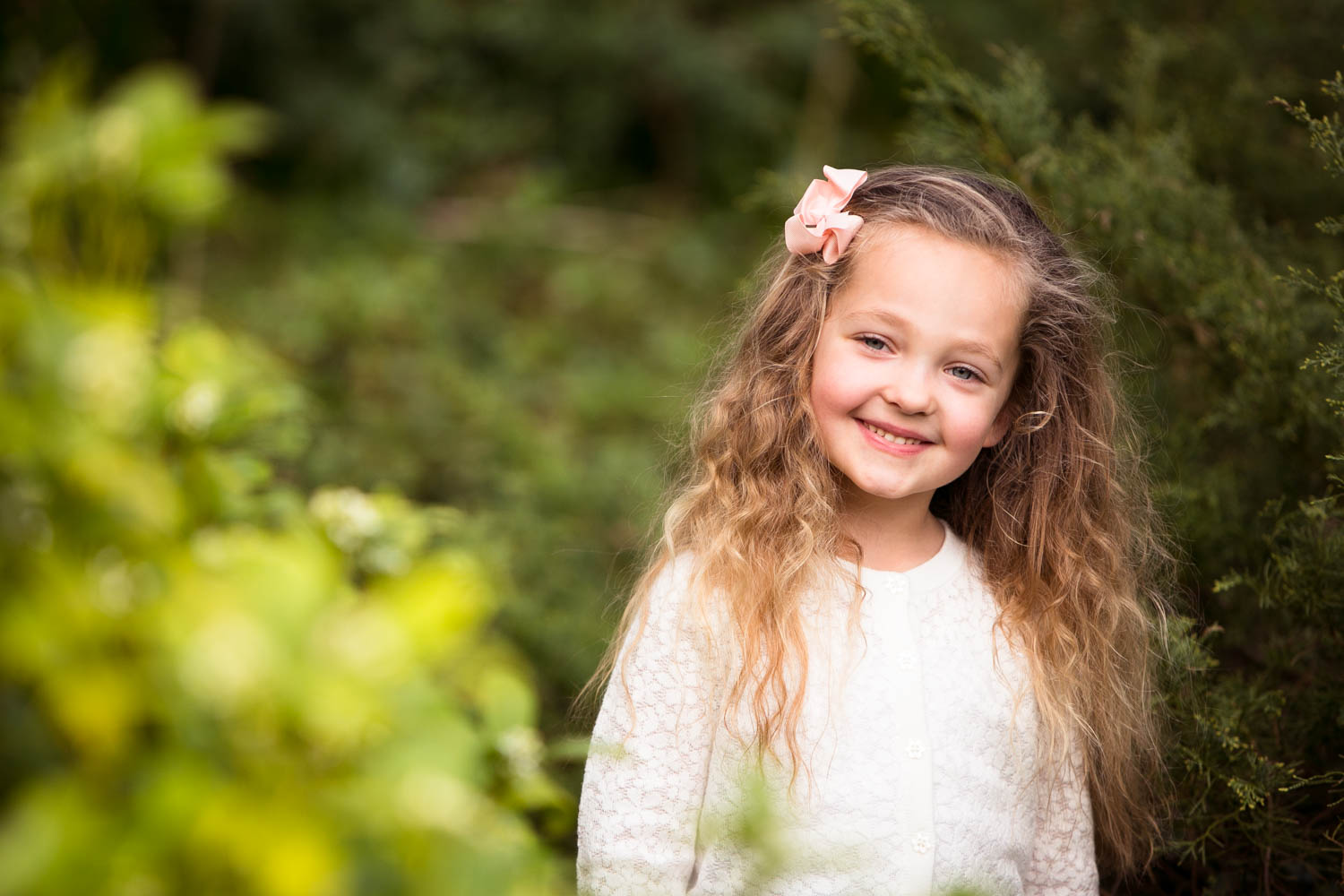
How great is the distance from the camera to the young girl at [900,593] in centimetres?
177

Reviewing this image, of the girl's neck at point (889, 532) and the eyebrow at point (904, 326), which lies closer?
the eyebrow at point (904, 326)

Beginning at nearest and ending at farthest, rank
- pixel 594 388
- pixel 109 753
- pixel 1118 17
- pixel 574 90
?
pixel 109 753
pixel 1118 17
pixel 594 388
pixel 574 90

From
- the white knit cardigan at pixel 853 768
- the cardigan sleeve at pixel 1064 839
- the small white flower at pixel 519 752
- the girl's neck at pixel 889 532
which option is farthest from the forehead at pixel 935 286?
the small white flower at pixel 519 752

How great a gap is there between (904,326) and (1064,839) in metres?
0.92

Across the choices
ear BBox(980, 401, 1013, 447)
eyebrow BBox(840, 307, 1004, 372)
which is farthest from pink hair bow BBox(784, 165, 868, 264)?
ear BBox(980, 401, 1013, 447)

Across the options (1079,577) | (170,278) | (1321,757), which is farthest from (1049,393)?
(170,278)

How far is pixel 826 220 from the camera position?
193 cm

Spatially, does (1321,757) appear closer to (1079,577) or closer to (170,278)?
(1079,577)

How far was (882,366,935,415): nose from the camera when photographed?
177cm

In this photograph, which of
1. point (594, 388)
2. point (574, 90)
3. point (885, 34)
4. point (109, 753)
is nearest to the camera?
point (109, 753)

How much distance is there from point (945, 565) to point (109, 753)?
1.56 m

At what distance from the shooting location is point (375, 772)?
2.27 feet

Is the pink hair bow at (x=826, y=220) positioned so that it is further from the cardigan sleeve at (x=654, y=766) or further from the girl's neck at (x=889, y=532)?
the cardigan sleeve at (x=654, y=766)

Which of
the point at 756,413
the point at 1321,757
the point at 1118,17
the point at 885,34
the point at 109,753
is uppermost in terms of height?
the point at 1118,17
